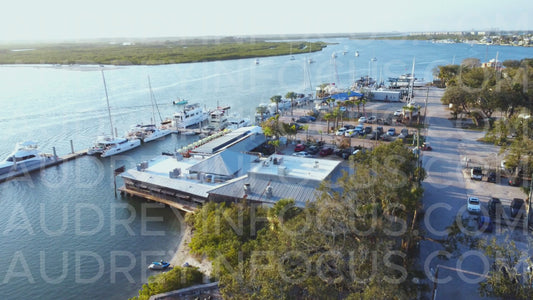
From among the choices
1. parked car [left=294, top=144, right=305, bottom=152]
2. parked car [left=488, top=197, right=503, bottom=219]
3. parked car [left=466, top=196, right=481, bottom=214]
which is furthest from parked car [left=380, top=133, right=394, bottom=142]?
parked car [left=488, top=197, right=503, bottom=219]

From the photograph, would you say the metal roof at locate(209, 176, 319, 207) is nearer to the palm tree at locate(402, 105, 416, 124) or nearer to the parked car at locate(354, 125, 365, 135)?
the parked car at locate(354, 125, 365, 135)

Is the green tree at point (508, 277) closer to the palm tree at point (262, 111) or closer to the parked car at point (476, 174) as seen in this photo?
the parked car at point (476, 174)

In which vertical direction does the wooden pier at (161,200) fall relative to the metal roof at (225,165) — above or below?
below

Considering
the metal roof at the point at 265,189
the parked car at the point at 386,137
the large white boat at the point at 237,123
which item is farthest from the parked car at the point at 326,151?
the large white boat at the point at 237,123

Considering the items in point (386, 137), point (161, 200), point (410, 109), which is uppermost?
point (410, 109)

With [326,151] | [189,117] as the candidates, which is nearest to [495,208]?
[326,151]

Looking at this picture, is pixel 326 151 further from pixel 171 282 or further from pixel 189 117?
pixel 189 117
